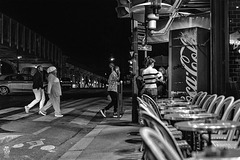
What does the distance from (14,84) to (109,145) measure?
20.8 meters

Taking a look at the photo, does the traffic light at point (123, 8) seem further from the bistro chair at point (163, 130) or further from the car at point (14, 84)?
the car at point (14, 84)

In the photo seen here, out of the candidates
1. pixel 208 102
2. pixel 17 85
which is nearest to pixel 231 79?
pixel 208 102

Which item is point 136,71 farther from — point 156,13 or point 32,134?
point 32,134

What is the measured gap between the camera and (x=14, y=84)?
26781 millimetres

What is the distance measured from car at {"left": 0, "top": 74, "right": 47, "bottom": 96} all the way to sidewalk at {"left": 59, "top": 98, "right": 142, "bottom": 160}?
709 inches

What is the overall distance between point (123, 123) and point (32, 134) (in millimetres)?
3112

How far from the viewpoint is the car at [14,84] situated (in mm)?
26522

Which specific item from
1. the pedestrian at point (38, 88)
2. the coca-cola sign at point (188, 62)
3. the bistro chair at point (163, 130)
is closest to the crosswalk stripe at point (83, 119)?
the pedestrian at point (38, 88)

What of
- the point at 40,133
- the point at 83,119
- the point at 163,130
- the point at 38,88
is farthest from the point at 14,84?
the point at 163,130

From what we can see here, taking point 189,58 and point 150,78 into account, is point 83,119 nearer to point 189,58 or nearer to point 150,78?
point 150,78

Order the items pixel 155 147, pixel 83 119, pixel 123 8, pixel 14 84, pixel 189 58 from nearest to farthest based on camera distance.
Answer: pixel 155 147
pixel 123 8
pixel 189 58
pixel 83 119
pixel 14 84

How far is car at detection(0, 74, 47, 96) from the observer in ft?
87.0

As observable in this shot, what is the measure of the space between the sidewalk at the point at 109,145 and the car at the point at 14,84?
18.0 metres

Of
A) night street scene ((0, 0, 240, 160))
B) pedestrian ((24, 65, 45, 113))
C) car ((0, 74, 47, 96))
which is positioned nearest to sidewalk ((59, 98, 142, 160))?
night street scene ((0, 0, 240, 160))
